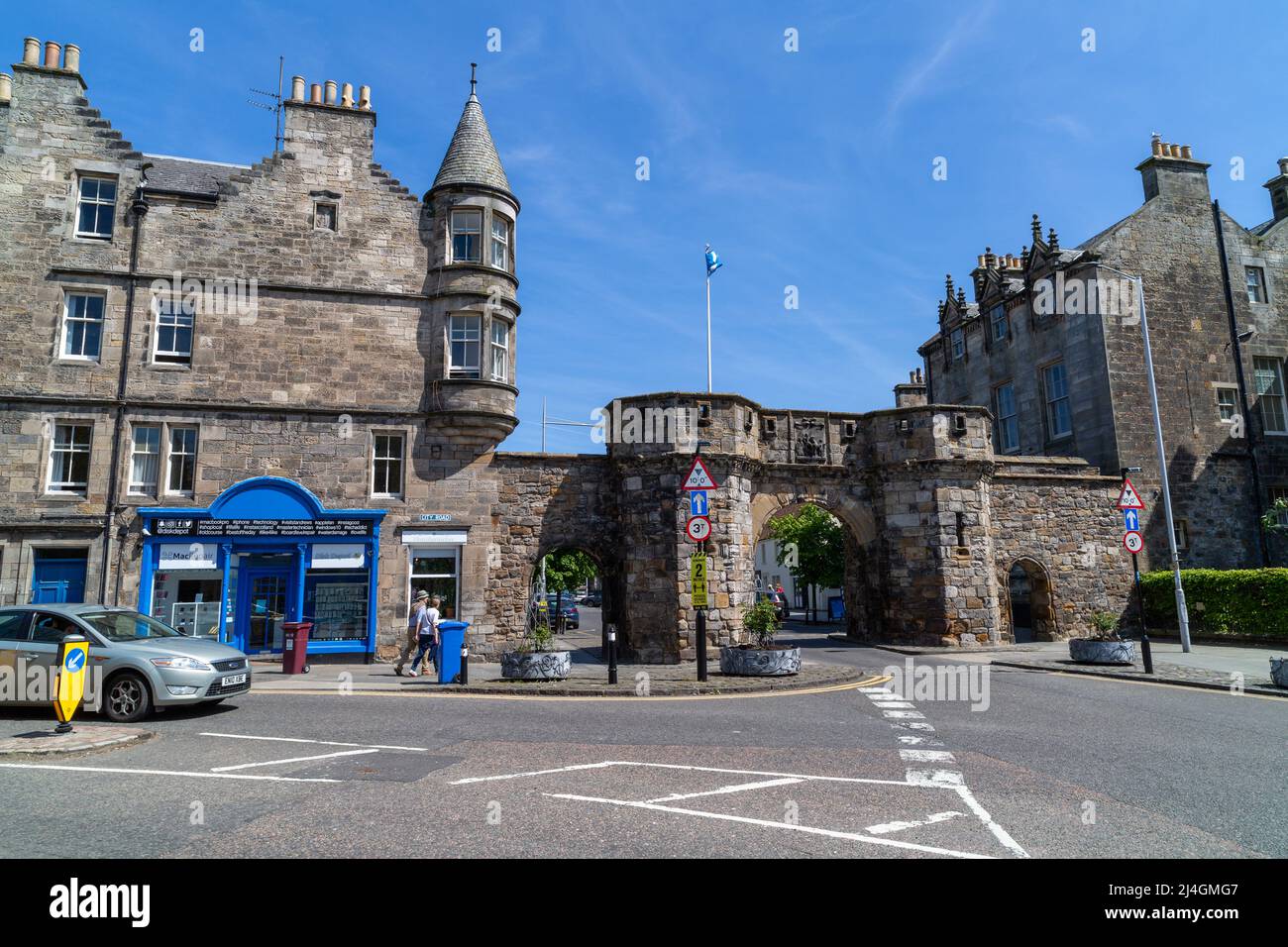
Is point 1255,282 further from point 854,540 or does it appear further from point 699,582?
point 699,582

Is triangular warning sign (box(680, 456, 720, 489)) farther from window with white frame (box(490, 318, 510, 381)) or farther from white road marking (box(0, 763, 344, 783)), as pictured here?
white road marking (box(0, 763, 344, 783))

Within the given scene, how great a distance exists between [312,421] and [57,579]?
700 centimetres

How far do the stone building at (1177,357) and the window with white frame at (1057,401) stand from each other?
0.19 ft

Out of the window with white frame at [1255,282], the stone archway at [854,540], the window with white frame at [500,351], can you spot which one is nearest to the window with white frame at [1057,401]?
the window with white frame at [1255,282]

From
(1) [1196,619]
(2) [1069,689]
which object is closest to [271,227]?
(2) [1069,689]

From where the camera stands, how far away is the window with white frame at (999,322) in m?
31.0

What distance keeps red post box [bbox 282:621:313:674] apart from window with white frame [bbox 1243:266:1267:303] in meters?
35.2

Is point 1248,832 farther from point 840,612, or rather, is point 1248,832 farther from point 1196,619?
point 840,612

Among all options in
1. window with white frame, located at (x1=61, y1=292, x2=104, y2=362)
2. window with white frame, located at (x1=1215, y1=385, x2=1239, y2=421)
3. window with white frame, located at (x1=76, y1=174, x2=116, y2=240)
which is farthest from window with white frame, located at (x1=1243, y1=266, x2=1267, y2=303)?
window with white frame, located at (x1=61, y1=292, x2=104, y2=362)

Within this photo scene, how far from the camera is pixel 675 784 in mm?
6574

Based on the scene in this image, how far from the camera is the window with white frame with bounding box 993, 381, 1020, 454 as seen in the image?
30.8m

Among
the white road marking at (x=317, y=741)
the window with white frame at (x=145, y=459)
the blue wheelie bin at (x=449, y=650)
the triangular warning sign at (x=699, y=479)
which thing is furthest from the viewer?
the window with white frame at (x=145, y=459)

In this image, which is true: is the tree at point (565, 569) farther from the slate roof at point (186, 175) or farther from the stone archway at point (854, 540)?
the slate roof at point (186, 175)
